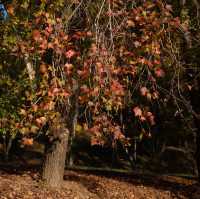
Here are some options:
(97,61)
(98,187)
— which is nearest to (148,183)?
(98,187)

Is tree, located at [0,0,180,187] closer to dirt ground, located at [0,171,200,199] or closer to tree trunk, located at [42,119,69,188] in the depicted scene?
dirt ground, located at [0,171,200,199]

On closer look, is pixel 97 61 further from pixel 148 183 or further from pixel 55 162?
pixel 148 183

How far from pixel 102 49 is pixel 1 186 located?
5291 millimetres

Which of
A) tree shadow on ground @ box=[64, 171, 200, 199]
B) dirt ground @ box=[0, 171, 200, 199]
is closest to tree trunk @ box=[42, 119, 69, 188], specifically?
dirt ground @ box=[0, 171, 200, 199]

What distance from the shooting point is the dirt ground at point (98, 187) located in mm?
10359

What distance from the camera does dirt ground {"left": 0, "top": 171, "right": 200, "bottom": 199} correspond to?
1036 centimetres

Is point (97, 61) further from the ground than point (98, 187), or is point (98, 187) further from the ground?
point (97, 61)

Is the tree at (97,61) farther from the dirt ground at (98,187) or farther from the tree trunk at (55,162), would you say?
the tree trunk at (55,162)

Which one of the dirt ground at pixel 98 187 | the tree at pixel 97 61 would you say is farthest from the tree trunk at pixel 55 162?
the tree at pixel 97 61

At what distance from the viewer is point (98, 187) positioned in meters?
12.4

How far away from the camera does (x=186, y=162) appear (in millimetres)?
32500

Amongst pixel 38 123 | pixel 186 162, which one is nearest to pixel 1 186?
pixel 38 123

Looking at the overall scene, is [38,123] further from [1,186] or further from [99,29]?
[1,186]

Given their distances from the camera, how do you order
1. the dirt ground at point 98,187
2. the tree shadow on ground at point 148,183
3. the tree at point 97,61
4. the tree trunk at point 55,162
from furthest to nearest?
the tree shadow on ground at point 148,183 → the tree trunk at point 55,162 → the dirt ground at point 98,187 → the tree at point 97,61
